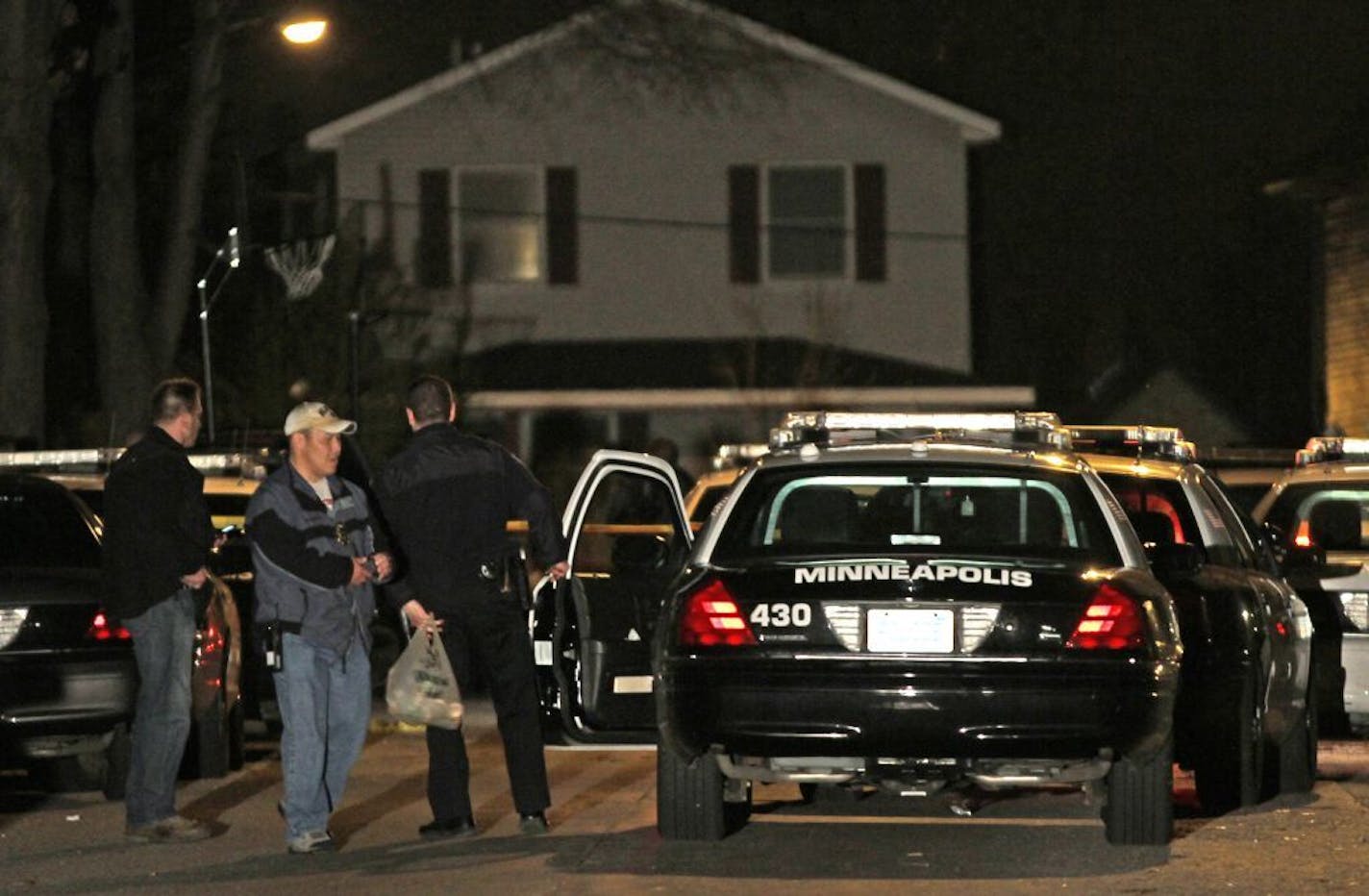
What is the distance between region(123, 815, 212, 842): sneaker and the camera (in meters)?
10.9

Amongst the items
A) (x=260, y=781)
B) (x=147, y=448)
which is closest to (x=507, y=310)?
(x=260, y=781)

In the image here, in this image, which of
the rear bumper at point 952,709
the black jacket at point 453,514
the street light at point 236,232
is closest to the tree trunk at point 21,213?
the street light at point 236,232

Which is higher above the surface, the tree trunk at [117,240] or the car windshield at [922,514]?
the tree trunk at [117,240]

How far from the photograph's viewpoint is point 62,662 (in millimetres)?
11789

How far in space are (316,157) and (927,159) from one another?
7.55 meters

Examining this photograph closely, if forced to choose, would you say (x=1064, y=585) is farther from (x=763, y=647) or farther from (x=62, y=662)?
(x=62, y=662)

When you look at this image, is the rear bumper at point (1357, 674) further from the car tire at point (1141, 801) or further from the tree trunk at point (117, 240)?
the tree trunk at point (117, 240)

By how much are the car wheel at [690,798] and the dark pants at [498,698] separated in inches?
A: 25.6

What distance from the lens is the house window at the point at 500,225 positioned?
34.1m

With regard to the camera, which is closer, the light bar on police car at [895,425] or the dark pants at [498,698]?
the dark pants at [498,698]

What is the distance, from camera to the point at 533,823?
36.0ft

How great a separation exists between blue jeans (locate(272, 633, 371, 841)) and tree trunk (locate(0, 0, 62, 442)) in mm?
9645

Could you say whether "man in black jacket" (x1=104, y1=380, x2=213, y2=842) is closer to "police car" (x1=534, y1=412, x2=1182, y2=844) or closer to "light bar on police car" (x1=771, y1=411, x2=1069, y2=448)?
"police car" (x1=534, y1=412, x2=1182, y2=844)

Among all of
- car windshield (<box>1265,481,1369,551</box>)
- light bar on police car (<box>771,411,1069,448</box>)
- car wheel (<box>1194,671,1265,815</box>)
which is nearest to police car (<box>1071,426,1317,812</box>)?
car wheel (<box>1194,671,1265,815</box>)
